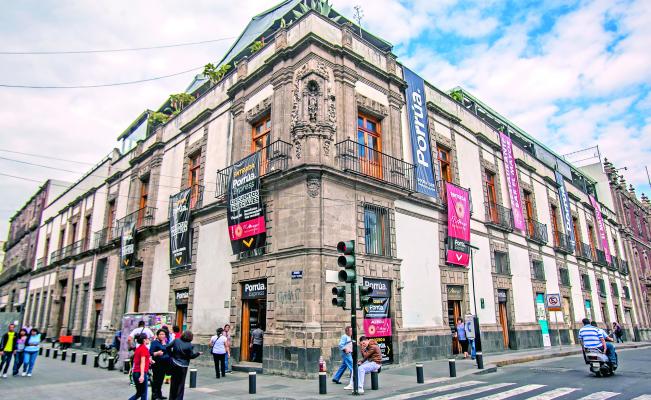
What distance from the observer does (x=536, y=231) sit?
26.0 m

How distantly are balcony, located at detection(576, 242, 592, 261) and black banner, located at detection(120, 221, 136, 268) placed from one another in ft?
96.1

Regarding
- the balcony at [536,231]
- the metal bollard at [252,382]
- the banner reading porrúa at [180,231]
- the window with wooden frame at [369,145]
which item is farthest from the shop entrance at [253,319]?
the balcony at [536,231]

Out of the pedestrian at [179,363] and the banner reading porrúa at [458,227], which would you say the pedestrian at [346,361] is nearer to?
the pedestrian at [179,363]

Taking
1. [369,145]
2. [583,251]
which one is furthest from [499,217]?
[583,251]

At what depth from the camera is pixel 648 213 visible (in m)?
48.8

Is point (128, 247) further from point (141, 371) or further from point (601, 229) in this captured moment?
point (601, 229)

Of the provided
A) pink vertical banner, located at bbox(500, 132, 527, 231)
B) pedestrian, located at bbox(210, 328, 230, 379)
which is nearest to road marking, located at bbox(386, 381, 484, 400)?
pedestrian, located at bbox(210, 328, 230, 379)

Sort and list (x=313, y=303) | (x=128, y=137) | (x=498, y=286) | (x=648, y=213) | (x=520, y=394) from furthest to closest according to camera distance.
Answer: (x=648, y=213) < (x=128, y=137) < (x=498, y=286) < (x=313, y=303) < (x=520, y=394)

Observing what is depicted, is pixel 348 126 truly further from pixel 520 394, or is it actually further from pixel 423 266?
pixel 520 394

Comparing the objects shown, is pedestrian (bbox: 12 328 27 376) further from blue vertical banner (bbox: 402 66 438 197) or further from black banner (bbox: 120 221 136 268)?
blue vertical banner (bbox: 402 66 438 197)

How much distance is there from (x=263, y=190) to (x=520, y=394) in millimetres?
9979

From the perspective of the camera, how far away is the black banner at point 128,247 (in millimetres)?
23438

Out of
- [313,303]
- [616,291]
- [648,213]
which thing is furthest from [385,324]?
[648,213]

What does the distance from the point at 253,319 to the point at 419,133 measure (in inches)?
404
